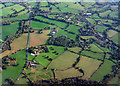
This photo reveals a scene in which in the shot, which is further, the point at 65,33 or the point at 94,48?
the point at 65,33

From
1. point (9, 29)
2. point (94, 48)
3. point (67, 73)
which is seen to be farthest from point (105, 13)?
point (67, 73)

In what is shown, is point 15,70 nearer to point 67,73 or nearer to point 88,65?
point 67,73

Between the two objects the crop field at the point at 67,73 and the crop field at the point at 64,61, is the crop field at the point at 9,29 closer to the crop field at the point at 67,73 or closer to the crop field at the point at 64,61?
the crop field at the point at 64,61

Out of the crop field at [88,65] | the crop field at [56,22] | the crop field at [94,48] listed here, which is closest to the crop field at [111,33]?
the crop field at [94,48]

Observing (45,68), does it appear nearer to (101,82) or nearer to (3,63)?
(3,63)

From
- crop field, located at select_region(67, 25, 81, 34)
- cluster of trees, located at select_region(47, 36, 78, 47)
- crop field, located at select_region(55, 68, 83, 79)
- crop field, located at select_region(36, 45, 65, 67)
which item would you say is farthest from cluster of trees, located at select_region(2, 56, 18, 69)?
crop field, located at select_region(67, 25, 81, 34)

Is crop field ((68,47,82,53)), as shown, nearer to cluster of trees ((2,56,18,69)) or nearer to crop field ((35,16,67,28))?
crop field ((35,16,67,28))
